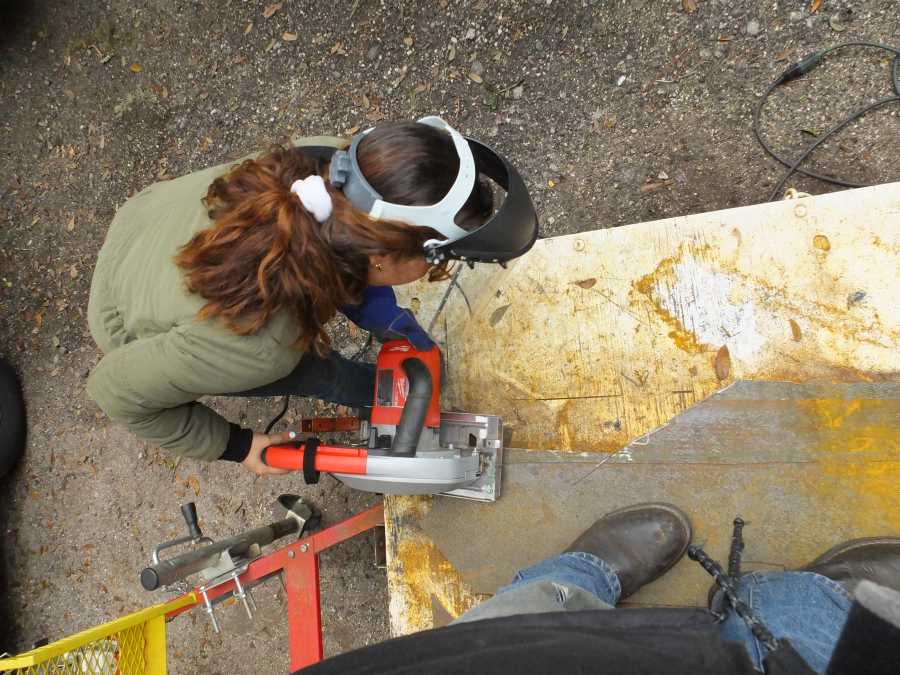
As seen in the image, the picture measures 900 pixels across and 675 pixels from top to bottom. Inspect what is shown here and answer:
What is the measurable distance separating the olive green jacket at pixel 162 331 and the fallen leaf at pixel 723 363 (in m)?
1.13

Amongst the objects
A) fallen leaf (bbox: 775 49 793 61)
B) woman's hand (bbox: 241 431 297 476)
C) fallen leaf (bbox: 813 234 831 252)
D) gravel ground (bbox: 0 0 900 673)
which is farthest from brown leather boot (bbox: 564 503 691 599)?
fallen leaf (bbox: 775 49 793 61)

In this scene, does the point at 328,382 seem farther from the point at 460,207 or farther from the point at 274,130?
the point at 274,130

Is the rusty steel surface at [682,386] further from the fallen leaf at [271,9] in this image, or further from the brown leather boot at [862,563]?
the fallen leaf at [271,9]

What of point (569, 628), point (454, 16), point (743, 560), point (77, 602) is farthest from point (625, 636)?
point (77, 602)

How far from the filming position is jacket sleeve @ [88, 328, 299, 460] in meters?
1.29

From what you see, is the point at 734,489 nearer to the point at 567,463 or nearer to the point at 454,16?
the point at 567,463

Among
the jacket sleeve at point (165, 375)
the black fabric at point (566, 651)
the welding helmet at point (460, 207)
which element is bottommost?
the black fabric at point (566, 651)

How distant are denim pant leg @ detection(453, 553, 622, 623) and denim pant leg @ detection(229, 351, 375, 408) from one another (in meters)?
0.83

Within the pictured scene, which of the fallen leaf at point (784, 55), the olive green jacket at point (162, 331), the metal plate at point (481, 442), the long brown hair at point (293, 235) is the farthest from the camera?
the fallen leaf at point (784, 55)

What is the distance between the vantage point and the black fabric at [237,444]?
6.03 ft

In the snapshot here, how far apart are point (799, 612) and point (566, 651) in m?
0.62

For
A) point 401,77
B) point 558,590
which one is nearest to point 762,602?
point 558,590

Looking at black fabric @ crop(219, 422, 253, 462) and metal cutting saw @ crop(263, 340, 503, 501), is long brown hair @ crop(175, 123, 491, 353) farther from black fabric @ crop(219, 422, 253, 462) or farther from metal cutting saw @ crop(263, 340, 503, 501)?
black fabric @ crop(219, 422, 253, 462)

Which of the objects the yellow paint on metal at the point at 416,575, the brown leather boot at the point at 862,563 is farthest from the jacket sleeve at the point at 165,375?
the brown leather boot at the point at 862,563
